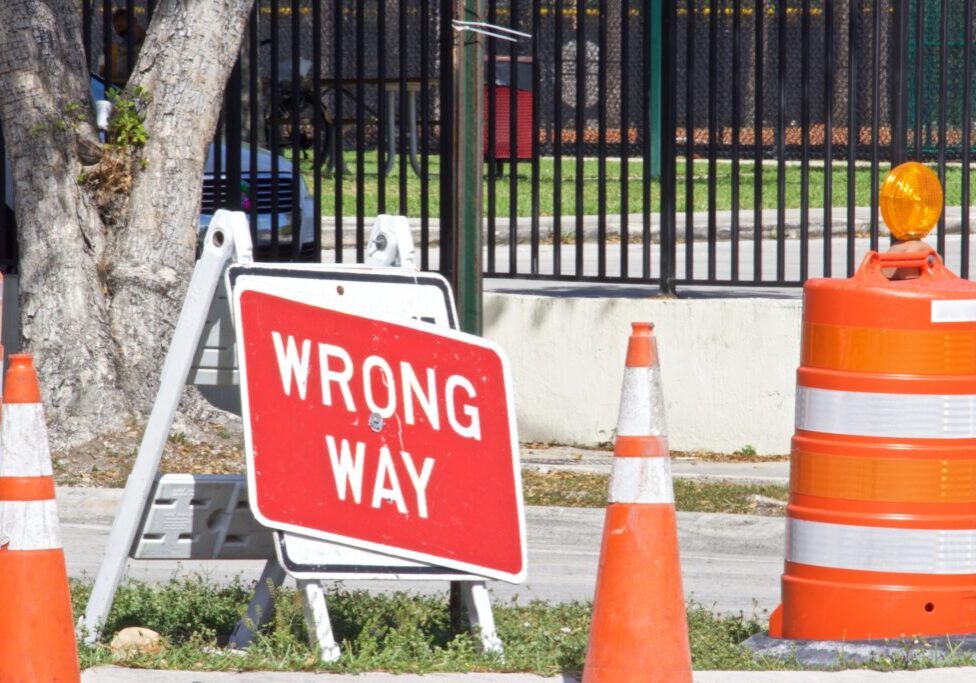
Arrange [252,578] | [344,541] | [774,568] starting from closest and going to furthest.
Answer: [344,541], [252,578], [774,568]

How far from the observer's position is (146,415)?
899 cm

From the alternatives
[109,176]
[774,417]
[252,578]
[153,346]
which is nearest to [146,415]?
[153,346]

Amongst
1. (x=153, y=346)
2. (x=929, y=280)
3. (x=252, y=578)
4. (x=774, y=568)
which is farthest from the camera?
(x=153, y=346)

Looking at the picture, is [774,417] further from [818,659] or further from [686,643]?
[686,643]

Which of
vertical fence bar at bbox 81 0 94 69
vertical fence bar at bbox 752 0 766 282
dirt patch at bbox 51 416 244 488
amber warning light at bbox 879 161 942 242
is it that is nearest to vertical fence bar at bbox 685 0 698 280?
vertical fence bar at bbox 752 0 766 282

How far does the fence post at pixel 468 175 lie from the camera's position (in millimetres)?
5375

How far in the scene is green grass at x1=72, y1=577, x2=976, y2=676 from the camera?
15.9ft

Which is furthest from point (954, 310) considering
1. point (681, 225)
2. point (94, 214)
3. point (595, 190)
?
point (595, 190)

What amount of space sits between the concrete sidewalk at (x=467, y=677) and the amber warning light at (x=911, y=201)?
1358mm

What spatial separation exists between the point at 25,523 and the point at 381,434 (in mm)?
1038

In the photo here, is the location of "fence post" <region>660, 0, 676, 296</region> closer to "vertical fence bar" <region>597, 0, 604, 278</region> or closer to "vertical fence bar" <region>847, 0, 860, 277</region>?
"vertical fence bar" <region>597, 0, 604, 278</region>

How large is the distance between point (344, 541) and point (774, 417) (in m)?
5.08

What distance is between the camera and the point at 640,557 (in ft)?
14.6

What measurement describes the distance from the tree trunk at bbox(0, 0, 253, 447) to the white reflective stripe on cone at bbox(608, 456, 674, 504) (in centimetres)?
492
